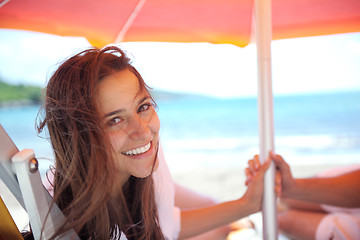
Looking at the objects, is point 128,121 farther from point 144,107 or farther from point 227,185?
point 227,185

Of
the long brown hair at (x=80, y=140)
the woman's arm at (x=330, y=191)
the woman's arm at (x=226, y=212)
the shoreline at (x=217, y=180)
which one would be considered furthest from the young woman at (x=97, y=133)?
the shoreline at (x=217, y=180)

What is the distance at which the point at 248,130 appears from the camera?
10.7 metres

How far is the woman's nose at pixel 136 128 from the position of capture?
43.0 inches

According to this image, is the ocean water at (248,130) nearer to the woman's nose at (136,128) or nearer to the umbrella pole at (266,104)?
the woman's nose at (136,128)

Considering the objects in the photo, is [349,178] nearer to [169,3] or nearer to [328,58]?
[169,3]

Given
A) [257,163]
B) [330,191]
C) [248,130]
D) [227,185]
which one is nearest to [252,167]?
[257,163]

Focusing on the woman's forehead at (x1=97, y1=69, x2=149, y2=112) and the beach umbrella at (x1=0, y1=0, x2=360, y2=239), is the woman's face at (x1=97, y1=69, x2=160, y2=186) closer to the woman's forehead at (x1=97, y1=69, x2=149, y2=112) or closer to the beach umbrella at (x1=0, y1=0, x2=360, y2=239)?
the woman's forehead at (x1=97, y1=69, x2=149, y2=112)

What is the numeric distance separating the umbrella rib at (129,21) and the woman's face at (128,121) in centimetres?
62

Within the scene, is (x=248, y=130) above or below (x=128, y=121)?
above

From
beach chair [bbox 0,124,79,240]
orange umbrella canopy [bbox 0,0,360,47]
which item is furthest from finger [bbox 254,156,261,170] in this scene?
beach chair [bbox 0,124,79,240]

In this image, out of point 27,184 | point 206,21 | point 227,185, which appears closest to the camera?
point 27,184

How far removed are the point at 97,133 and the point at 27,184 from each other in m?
0.24

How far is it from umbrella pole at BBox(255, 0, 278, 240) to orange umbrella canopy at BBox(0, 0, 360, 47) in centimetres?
44

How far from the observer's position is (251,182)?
1469mm
